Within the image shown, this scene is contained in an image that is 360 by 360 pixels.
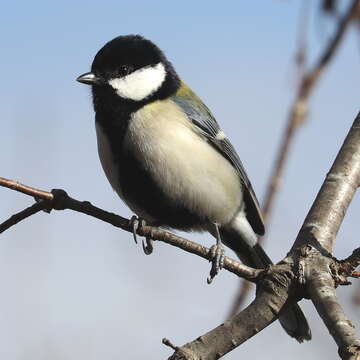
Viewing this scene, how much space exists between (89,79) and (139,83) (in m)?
0.30

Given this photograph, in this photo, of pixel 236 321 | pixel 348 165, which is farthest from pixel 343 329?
pixel 348 165

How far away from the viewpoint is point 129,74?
3.77 meters

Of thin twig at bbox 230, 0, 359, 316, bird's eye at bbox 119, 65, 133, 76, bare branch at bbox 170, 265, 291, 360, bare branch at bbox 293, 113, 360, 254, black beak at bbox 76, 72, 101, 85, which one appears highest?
thin twig at bbox 230, 0, 359, 316

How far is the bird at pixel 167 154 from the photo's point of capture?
10.8ft

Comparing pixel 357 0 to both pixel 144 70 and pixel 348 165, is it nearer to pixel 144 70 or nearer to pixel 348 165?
pixel 348 165

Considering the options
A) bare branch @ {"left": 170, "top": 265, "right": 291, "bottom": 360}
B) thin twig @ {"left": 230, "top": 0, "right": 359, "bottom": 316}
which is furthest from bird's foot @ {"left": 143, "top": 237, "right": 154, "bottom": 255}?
thin twig @ {"left": 230, "top": 0, "right": 359, "bottom": 316}

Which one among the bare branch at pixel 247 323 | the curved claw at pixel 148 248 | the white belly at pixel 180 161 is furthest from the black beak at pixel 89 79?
the bare branch at pixel 247 323

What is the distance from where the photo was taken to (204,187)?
3.42 metres

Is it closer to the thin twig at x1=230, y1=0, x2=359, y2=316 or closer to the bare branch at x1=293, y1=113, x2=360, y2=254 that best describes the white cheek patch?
the bare branch at x1=293, y1=113, x2=360, y2=254

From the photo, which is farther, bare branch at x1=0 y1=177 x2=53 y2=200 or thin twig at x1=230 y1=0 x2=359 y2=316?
bare branch at x1=0 y1=177 x2=53 y2=200

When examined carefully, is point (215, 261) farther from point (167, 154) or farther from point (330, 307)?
point (330, 307)

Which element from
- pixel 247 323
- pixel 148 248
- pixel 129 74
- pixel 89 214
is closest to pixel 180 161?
pixel 148 248

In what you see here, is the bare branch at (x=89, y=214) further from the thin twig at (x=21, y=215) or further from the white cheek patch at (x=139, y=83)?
the white cheek patch at (x=139, y=83)

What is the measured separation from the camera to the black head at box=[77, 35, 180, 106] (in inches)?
144
